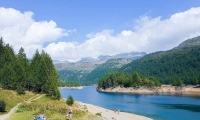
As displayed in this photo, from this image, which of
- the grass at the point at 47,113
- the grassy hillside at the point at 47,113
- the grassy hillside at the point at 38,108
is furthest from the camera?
the grassy hillside at the point at 38,108

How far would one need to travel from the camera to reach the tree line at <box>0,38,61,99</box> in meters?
97.0

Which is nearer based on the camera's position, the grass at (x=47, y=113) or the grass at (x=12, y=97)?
the grass at (x=47, y=113)

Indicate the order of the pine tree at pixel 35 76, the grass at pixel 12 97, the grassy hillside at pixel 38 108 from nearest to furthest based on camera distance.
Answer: the grassy hillside at pixel 38 108 → the grass at pixel 12 97 → the pine tree at pixel 35 76

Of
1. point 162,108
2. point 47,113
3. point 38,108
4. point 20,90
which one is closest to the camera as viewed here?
point 47,113

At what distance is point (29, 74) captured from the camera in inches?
4193

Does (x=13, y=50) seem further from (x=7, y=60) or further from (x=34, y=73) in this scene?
(x=34, y=73)

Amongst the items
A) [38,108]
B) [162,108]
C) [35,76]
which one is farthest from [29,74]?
[162,108]

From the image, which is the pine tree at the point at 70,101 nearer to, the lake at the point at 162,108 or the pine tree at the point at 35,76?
the pine tree at the point at 35,76

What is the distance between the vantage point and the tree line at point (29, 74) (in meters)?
97.0

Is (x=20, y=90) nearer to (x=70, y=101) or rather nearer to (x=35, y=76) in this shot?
(x=35, y=76)

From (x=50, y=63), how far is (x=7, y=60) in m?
19.7

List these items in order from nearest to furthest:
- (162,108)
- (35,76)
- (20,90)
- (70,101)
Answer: (70,101)
(20,90)
(35,76)
(162,108)

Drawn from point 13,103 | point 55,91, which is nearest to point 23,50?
point 55,91

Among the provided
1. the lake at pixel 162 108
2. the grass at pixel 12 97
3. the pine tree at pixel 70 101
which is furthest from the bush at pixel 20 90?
the lake at pixel 162 108
